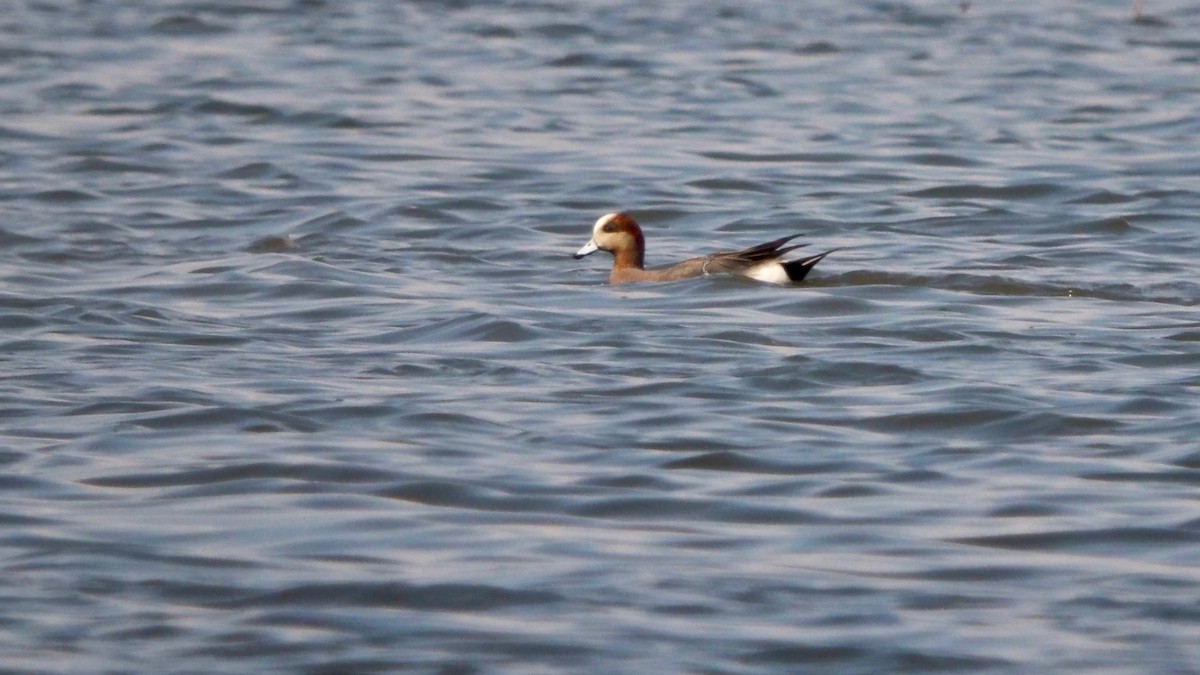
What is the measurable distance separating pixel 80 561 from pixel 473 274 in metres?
5.60

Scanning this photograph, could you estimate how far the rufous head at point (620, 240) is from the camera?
1088 centimetres

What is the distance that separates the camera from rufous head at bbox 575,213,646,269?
428 inches

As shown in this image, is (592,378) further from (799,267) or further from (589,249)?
(589,249)

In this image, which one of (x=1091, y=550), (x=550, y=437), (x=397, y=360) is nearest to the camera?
(x=1091, y=550)

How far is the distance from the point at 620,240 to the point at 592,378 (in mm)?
2949

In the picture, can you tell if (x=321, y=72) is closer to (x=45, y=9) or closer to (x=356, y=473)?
(x=45, y=9)

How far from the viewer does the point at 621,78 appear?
18609 millimetres

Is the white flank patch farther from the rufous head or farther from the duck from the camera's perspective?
the rufous head

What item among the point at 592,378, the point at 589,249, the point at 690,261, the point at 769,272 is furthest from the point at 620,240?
the point at 592,378

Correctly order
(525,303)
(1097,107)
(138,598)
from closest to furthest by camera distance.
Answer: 1. (138,598)
2. (525,303)
3. (1097,107)

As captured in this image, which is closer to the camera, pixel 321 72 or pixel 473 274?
pixel 473 274

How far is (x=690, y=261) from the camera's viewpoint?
10.6m

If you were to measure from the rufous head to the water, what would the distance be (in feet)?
0.89

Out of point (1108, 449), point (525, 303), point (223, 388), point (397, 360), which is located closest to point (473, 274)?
point (525, 303)
